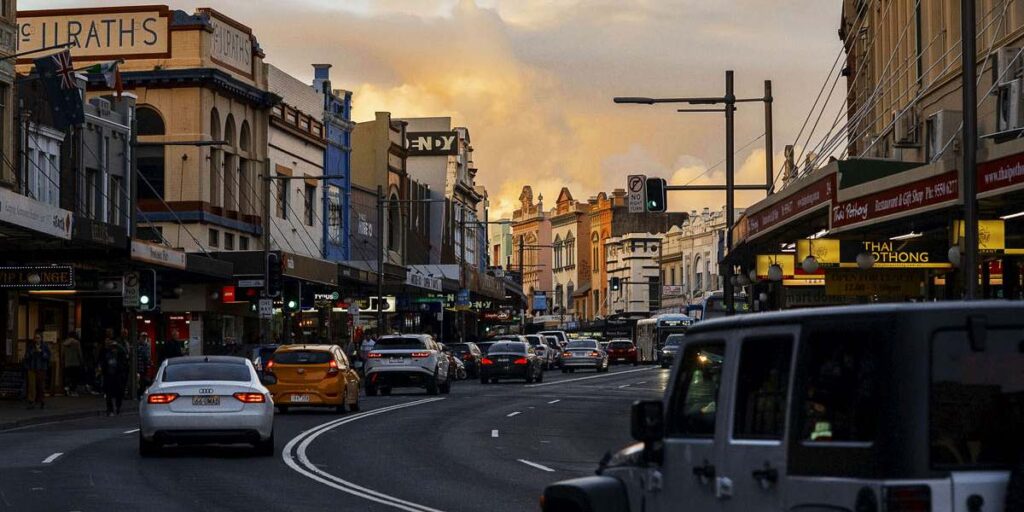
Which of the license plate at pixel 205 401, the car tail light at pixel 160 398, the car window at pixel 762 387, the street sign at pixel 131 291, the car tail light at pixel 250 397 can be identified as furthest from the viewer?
the street sign at pixel 131 291

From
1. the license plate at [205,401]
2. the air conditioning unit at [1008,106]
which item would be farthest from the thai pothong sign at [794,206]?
the license plate at [205,401]

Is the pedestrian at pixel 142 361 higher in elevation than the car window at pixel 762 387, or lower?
lower

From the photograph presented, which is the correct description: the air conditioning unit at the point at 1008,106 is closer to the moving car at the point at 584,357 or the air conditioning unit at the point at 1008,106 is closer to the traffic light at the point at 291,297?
the traffic light at the point at 291,297

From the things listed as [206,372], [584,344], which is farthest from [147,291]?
[584,344]

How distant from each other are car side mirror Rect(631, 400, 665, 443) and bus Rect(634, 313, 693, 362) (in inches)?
2813

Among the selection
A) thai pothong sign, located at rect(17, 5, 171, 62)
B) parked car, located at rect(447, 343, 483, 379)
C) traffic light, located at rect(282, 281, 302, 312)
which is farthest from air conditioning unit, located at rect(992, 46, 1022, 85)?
parked car, located at rect(447, 343, 483, 379)

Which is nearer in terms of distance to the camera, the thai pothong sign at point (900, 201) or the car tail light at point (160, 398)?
the thai pothong sign at point (900, 201)

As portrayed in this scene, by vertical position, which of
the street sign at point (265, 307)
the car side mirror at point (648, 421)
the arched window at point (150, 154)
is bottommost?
the car side mirror at point (648, 421)

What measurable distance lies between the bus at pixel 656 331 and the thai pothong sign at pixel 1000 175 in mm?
58594

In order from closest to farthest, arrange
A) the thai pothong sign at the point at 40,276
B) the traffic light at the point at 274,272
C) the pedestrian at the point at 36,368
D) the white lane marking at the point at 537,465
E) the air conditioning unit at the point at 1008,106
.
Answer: the white lane marking at the point at 537,465
the air conditioning unit at the point at 1008,106
the pedestrian at the point at 36,368
the thai pothong sign at the point at 40,276
the traffic light at the point at 274,272

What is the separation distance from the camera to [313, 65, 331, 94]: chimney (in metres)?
78.4

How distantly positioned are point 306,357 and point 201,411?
12.1m

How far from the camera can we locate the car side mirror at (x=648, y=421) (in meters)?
8.42

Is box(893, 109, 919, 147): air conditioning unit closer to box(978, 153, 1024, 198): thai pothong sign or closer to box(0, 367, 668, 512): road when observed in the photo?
box(0, 367, 668, 512): road
